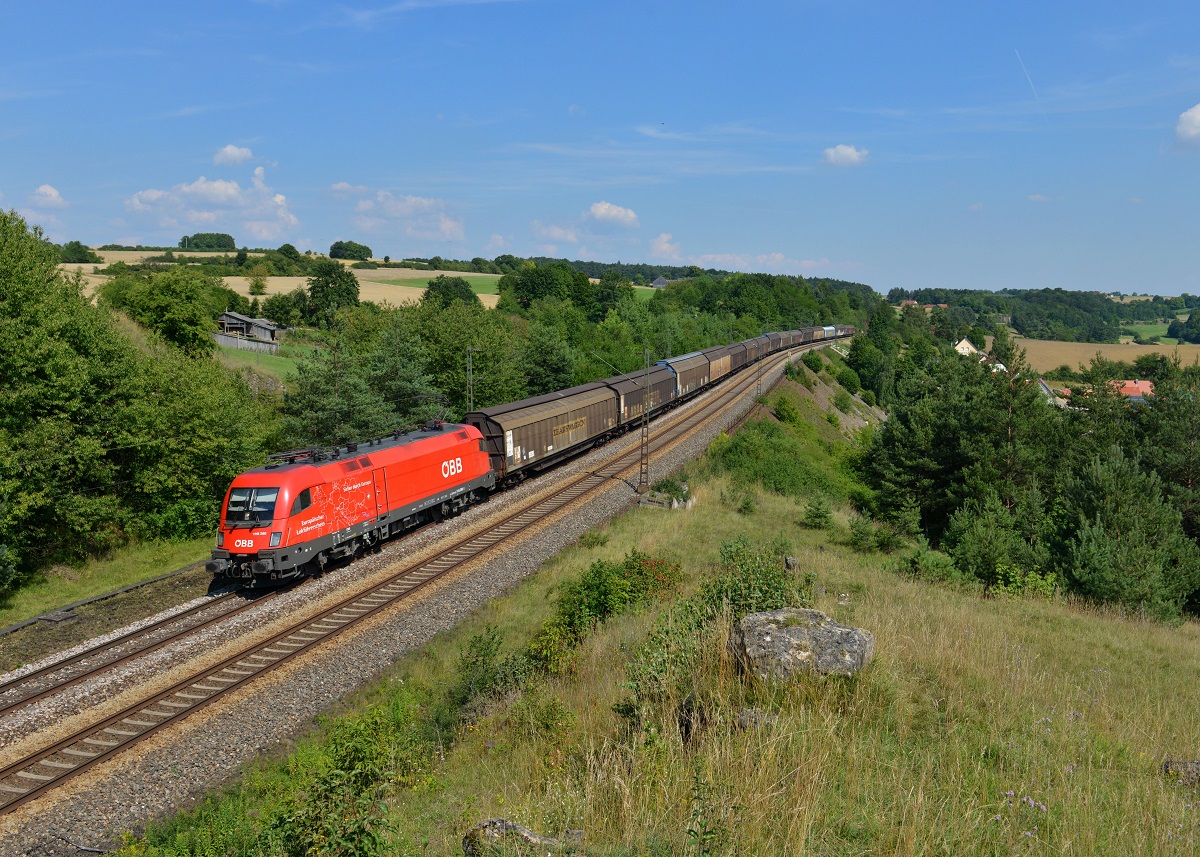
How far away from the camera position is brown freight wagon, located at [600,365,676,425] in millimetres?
45625

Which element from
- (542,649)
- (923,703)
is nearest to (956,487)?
(542,649)

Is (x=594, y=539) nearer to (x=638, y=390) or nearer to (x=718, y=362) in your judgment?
(x=638, y=390)

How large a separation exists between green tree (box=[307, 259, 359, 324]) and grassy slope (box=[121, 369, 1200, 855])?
104 metres

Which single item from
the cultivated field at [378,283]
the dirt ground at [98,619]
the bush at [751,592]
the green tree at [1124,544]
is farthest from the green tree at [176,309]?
the green tree at [1124,544]

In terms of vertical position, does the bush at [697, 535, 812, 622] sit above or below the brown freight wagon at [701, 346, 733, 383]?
below

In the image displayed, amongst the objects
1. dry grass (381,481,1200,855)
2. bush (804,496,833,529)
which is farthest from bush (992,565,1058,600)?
bush (804,496,833,529)

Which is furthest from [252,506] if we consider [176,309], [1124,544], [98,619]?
[176,309]

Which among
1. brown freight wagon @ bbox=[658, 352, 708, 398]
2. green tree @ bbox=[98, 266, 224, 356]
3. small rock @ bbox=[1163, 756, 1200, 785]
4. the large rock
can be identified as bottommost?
small rock @ bbox=[1163, 756, 1200, 785]

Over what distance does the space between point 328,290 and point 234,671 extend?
102606 mm

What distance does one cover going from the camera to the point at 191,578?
76.0 ft

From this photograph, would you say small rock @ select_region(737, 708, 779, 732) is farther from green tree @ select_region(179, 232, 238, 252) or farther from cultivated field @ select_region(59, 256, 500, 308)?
green tree @ select_region(179, 232, 238, 252)

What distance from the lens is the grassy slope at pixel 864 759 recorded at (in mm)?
5609

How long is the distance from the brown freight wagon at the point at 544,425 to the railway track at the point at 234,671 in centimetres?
301

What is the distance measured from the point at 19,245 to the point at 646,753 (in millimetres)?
34338
